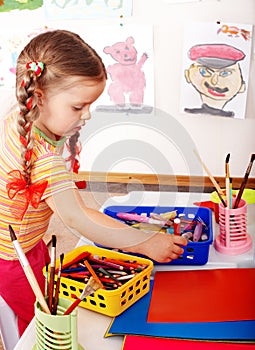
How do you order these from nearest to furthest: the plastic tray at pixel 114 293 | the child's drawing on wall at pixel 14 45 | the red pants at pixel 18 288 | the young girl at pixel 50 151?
the plastic tray at pixel 114 293 < the young girl at pixel 50 151 < the red pants at pixel 18 288 < the child's drawing on wall at pixel 14 45

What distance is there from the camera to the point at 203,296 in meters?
0.93

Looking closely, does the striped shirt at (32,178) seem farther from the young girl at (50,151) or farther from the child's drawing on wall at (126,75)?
the child's drawing on wall at (126,75)

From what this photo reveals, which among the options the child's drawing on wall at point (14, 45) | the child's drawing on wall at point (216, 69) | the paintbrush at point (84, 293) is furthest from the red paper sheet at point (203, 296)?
the child's drawing on wall at point (14, 45)

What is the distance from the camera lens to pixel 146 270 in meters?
0.93

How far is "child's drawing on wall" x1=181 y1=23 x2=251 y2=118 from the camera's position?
2.47 m

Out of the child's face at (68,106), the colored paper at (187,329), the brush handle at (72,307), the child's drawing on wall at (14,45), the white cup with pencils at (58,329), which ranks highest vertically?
the child's face at (68,106)

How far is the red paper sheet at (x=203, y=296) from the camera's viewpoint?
2.86 ft

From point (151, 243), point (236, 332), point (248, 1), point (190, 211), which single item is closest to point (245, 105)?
point (248, 1)

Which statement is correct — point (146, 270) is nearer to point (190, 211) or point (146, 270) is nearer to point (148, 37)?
point (190, 211)

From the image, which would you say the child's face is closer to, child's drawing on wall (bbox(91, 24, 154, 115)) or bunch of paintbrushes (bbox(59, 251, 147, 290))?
bunch of paintbrushes (bbox(59, 251, 147, 290))

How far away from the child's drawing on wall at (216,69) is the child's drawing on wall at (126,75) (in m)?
0.21

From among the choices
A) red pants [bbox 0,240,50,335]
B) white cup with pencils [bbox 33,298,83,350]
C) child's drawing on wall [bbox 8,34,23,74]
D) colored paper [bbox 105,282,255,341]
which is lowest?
red pants [bbox 0,240,50,335]

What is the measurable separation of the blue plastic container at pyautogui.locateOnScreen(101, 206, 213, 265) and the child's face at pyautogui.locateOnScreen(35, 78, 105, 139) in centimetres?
20

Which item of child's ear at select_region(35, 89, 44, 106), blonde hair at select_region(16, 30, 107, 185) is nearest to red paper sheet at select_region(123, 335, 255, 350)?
blonde hair at select_region(16, 30, 107, 185)
